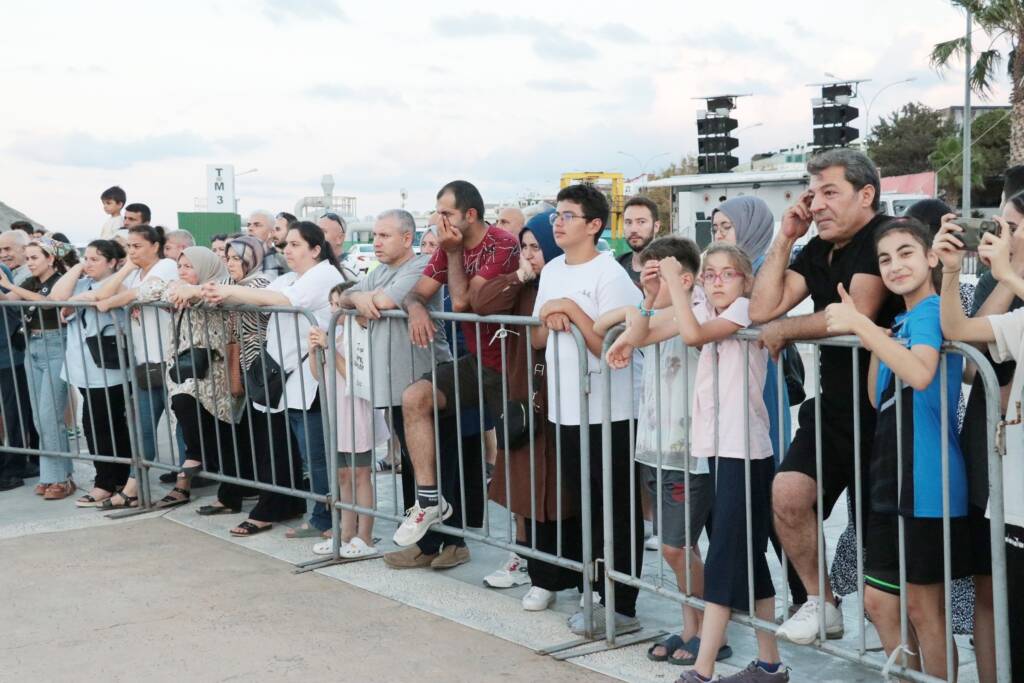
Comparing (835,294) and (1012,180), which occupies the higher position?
(1012,180)

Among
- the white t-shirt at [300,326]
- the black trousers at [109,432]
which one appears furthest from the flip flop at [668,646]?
the black trousers at [109,432]

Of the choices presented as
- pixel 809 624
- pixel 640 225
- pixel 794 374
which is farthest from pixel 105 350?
pixel 809 624

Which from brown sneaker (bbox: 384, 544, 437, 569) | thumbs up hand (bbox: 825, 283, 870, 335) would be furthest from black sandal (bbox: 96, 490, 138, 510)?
thumbs up hand (bbox: 825, 283, 870, 335)

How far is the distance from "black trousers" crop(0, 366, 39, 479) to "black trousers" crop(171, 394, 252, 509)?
1827 millimetres

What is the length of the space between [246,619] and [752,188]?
2690 cm

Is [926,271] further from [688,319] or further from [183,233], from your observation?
[183,233]

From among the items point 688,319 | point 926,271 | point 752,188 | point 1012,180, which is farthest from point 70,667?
point 752,188

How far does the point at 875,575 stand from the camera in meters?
3.68

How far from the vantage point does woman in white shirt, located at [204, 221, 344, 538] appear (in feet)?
20.9

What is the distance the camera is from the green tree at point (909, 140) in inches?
2410

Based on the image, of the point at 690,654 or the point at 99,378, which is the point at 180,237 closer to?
the point at 99,378

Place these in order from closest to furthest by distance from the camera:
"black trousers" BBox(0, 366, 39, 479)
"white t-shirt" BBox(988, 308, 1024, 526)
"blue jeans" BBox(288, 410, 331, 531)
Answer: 1. "white t-shirt" BBox(988, 308, 1024, 526)
2. "blue jeans" BBox(288, 410, 331, 531)
3. "black trousers" BBox(0, 366, 39, 479)

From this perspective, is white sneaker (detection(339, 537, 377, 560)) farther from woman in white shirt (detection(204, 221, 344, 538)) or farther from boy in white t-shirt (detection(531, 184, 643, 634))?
boy in white t-shirt (detection(531, 184, 643, 634))

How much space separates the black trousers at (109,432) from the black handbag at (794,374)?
4.68 metres
